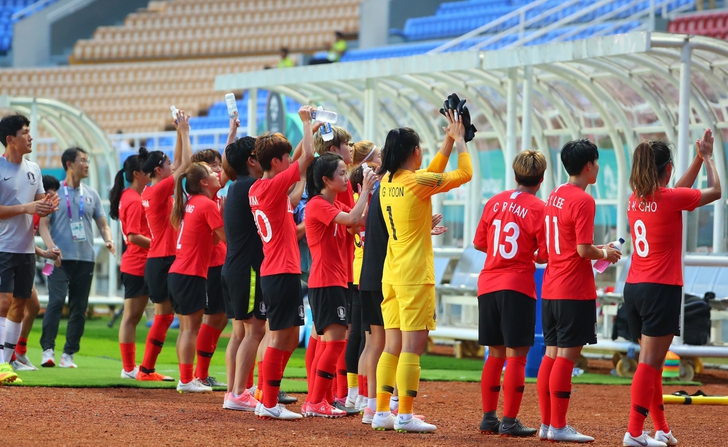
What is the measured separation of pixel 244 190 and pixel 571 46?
452 centimetres

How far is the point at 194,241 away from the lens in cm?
878

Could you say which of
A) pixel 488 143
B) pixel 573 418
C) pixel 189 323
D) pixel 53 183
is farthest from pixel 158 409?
pixel 488 143

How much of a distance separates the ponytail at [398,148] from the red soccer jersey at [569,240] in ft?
3.12

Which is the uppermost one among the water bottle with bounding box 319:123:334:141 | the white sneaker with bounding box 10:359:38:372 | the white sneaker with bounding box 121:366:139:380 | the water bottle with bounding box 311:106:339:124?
the water bottle with bounding box 311:106:339:124

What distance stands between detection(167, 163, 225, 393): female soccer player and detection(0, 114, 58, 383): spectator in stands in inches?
41.2

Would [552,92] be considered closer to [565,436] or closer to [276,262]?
[276,262]

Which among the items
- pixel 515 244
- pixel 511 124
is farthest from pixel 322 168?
pixel 511 124

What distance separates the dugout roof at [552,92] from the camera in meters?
10.6

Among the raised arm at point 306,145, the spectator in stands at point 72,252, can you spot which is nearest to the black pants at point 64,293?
the spectator in stands at point 72,252

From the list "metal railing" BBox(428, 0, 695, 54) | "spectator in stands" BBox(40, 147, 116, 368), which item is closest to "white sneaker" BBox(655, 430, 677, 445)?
"spectator in stands" BBox(40, 147, 116, 368)

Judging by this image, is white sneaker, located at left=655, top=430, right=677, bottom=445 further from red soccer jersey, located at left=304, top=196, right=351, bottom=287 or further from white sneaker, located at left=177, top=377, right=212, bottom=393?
white sneaker, located at left=177, top=377, right=212, bottom=393

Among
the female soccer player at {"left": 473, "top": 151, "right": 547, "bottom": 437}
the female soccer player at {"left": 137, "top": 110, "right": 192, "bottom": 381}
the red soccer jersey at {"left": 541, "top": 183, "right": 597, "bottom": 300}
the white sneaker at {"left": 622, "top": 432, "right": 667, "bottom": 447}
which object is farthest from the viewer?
the female soccer player at {"left": 137, "top": 110, "right": 192, "bottom": 381}

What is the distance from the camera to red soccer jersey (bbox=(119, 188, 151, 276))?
9930mm

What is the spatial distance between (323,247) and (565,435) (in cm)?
210
